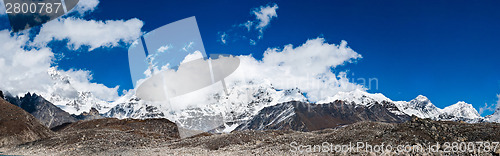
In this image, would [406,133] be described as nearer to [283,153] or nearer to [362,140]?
[362,140]

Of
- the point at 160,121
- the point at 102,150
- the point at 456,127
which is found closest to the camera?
the point at 456,127

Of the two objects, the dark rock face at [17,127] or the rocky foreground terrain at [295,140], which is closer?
the rocky foreground terrain at [295,140]

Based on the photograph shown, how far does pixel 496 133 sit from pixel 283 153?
62.2 ft

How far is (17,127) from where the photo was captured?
228 feet

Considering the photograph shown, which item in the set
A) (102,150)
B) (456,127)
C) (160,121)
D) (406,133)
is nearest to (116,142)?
(102,150)

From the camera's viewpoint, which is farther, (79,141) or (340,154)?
(79,141)

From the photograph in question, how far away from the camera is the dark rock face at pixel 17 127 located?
216ft

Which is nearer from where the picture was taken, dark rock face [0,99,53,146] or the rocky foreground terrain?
the rocky foreground terrain

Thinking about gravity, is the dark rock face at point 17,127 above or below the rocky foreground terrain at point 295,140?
above

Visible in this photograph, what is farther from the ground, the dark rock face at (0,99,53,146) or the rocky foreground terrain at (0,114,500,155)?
the dark rock face at (0,99,53,146)

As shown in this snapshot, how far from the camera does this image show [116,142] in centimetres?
5412

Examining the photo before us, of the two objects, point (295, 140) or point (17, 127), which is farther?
point (17, 127)

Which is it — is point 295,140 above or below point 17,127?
below

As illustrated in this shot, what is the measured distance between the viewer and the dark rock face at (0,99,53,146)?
65912 millimetres
